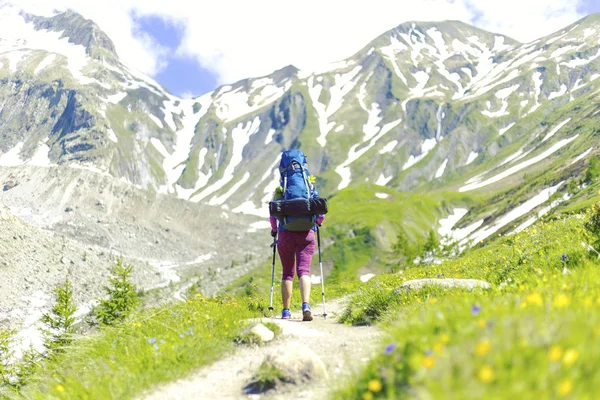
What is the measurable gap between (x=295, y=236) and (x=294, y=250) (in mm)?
344

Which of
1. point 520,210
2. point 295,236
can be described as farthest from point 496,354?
point 520,210

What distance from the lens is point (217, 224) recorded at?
195 meters

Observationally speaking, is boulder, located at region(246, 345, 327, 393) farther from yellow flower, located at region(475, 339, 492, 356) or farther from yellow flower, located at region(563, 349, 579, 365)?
yellow flower, located at region(563, 349, 579, 365)

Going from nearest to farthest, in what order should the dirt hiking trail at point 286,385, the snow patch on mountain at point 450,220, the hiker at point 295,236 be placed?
the dirt hiking trail at point 286,385
the hiker at point 295,236
the snow patch on mountain at point 450,220

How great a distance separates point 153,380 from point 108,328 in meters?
3.00

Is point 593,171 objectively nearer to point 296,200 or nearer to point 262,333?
point 296,200

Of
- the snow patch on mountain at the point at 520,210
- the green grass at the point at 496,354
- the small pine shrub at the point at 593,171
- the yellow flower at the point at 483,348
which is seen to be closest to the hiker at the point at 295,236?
the green grass at the point at 496,354

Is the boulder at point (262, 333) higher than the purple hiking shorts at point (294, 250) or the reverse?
the reverse

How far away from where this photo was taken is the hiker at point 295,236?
1101 cm

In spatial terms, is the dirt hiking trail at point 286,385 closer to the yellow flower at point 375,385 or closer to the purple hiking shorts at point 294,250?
the yellow flower at point 375,385

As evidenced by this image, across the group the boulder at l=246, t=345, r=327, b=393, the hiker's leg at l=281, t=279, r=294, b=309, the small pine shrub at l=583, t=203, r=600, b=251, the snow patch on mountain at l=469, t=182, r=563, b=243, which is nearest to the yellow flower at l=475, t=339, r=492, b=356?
the boulder at l=246, t=345, r=327, b=393

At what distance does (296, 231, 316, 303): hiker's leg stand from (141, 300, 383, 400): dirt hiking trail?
1.98m

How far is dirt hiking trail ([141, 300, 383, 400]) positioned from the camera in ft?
18.6

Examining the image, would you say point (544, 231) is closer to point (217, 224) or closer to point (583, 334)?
point (583, 334)
